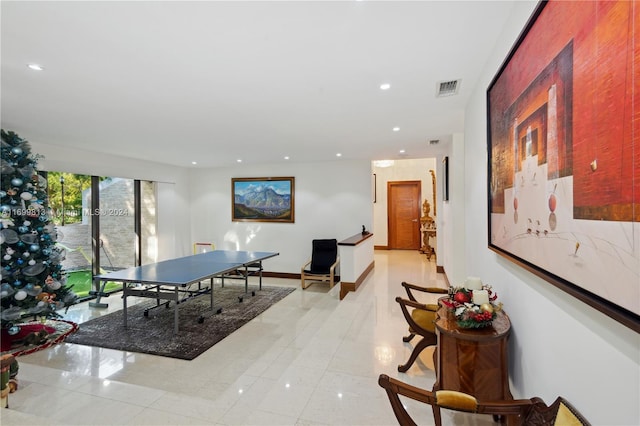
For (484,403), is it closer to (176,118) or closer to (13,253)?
(176,118)

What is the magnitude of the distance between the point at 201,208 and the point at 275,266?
261 centimetres

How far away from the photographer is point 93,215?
5.82 m

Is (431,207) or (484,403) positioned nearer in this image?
(484,403)

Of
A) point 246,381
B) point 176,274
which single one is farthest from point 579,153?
point 176,274

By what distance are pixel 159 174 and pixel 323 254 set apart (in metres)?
4.24

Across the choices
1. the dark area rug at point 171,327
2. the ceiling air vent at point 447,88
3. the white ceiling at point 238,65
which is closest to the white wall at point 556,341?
the ceiling air vent at point 447,88

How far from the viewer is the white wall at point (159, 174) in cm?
493

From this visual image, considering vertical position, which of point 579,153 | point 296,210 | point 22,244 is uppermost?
point 579,153

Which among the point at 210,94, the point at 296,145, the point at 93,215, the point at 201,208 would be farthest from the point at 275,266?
the point at 210,94

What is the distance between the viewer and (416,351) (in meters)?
2.78

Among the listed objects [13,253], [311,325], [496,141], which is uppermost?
[496,141]

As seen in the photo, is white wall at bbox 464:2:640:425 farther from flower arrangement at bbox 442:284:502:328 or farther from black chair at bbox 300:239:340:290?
black chair at bbox 300:239:340:290

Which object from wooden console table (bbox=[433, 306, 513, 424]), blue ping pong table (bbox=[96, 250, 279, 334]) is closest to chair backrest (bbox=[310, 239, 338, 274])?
blue ping pong table (bbox=[96, 250, 279, 334])

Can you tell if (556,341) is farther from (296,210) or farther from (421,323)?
(296,210)
